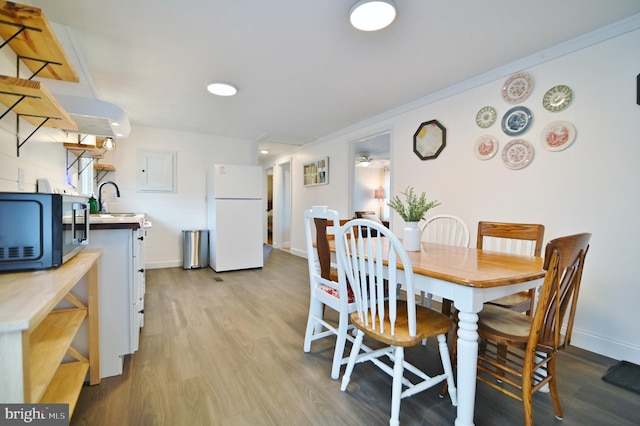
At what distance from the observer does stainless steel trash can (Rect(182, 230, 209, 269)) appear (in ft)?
14.7

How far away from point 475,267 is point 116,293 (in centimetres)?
205

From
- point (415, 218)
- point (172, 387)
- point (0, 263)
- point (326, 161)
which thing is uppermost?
point (326, 161)

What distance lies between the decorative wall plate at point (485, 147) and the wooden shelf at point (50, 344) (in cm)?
316

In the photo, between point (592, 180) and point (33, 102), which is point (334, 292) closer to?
point (33, 102)

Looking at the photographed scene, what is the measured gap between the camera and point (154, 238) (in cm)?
451

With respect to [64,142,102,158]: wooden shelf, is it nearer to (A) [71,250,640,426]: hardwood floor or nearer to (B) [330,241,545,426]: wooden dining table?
(A) [71,250,640,426]: hardwood floor

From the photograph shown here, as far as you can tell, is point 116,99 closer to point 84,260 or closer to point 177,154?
point 177,154

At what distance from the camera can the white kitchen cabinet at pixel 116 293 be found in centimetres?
171

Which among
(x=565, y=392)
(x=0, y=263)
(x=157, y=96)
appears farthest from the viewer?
(x=157, y=96)

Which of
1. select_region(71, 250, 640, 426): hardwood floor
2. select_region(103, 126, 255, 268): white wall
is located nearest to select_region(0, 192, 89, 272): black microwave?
select_region(71, 250, 640, 426): hardwood floor

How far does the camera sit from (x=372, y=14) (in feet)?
5.77

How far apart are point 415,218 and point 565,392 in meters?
1.25

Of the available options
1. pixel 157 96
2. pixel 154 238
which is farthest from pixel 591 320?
pixel 154 238

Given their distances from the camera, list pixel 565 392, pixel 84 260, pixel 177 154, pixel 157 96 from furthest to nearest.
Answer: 1. pixel 177 154
2. pixel 157 96
3. pixel 565 392
4. pixel 84 260
